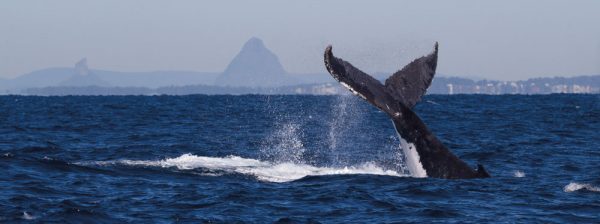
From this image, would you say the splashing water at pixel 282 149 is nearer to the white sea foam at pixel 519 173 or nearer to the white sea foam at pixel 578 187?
the white sea foam at pixel 519 173

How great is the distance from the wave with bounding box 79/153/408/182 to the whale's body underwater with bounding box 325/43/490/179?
66.5 inches

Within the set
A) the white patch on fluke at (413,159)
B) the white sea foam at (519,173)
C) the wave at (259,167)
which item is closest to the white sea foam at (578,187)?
the white sea foam at (519,173)

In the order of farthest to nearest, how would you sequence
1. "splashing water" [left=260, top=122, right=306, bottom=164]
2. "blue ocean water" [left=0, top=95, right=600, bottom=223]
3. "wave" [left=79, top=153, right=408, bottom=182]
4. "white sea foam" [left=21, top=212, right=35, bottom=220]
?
"splashing water" [left=260, top=122, right=306, bottom=164], "wave" [left=79, top=153, right=408, bottom=182], "blue ocean water" [left=0, top=95, right=600, bottom=223], "white sea foam" [left=21, top=212, right=35, bottom=220]

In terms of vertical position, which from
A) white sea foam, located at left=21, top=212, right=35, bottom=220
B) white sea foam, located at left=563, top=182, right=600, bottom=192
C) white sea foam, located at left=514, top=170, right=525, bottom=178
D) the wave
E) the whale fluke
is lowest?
white sea foam, located at left=21, top=212, right=35, bottom=220

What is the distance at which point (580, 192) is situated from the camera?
600 inches

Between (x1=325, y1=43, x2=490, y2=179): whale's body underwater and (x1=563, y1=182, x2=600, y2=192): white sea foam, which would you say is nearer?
(x1=325, y1=43, x2=490, y2=179): whale's body underwater

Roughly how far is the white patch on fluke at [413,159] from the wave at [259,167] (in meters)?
1.32

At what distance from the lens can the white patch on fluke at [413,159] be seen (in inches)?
595

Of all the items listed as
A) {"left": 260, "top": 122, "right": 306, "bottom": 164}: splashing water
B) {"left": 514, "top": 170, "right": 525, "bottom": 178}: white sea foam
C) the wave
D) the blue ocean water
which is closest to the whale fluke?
the blue ocean water

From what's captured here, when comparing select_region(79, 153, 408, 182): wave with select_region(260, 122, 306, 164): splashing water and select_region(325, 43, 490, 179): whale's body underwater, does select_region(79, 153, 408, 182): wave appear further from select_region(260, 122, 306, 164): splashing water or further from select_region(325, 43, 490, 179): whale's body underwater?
select_region(325, 43, 490, 179): whale's body underwater

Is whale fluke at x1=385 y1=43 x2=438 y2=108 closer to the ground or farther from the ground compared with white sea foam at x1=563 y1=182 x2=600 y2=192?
farther from the ground

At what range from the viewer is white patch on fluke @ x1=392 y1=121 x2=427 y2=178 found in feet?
49.6

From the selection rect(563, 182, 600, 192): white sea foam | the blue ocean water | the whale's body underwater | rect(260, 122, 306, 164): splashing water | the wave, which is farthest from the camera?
rect(260, 122, 306, 164): splashing water

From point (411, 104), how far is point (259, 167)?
5016mm
